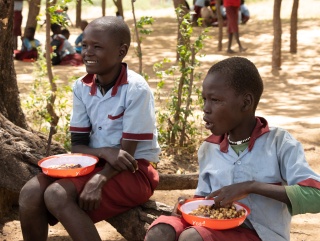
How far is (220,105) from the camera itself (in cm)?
242

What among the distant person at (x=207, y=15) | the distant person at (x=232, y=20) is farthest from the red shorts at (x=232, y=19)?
the distant person at (x=207, y=15)

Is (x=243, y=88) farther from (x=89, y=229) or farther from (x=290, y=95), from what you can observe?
(x=290, y=95)

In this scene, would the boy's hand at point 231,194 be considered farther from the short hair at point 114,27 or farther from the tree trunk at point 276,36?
the tree trunk at point 276,36

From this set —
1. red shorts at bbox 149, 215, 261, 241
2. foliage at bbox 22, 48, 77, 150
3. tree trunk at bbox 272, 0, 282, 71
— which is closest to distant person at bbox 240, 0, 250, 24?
tree trunk at bbox 272, 0, 282, 71

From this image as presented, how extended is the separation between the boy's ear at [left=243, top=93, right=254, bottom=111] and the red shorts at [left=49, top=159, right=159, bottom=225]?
0.71 meters

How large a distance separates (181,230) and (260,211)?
31cm

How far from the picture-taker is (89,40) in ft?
9.81

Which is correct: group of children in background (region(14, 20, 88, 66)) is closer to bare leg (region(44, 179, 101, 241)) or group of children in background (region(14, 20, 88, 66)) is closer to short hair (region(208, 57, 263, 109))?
bare leg (region(44, 179, 101, 241))

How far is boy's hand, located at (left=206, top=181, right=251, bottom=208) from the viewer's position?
2.32 m

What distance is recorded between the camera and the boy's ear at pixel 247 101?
2.44 metres

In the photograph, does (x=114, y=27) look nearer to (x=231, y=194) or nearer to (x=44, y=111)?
(x=231, y=194)

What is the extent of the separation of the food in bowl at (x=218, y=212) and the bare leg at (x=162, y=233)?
0.33ft

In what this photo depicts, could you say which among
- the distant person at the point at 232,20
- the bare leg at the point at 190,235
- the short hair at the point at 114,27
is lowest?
the distant person at the point at 232,20

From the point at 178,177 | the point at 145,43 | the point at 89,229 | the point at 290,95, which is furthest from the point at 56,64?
the point at 89,229
